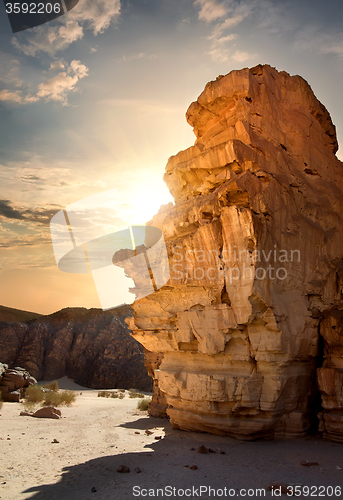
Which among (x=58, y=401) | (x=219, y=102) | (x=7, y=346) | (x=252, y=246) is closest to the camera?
(x=252, y=246)

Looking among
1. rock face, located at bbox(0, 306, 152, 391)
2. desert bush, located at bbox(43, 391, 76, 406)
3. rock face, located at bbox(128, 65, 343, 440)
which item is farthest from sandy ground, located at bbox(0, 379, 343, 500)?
rock face, located at bbox(0, 306, 152, 391)

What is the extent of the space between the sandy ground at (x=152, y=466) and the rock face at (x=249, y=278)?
3.92 ft

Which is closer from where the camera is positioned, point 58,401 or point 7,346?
point 58,401

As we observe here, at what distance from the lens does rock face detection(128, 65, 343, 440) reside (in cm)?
891

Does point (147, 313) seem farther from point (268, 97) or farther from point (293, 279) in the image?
point (268, 97)

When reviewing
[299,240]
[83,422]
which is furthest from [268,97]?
[83,422]

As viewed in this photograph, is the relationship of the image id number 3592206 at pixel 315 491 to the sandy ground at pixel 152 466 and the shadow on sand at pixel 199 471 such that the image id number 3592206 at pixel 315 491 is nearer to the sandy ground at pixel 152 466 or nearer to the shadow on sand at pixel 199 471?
the sandy ground at pixel 152 466

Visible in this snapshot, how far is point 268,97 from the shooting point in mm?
11734

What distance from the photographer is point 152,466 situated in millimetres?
6969

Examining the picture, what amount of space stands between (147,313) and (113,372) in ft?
103
